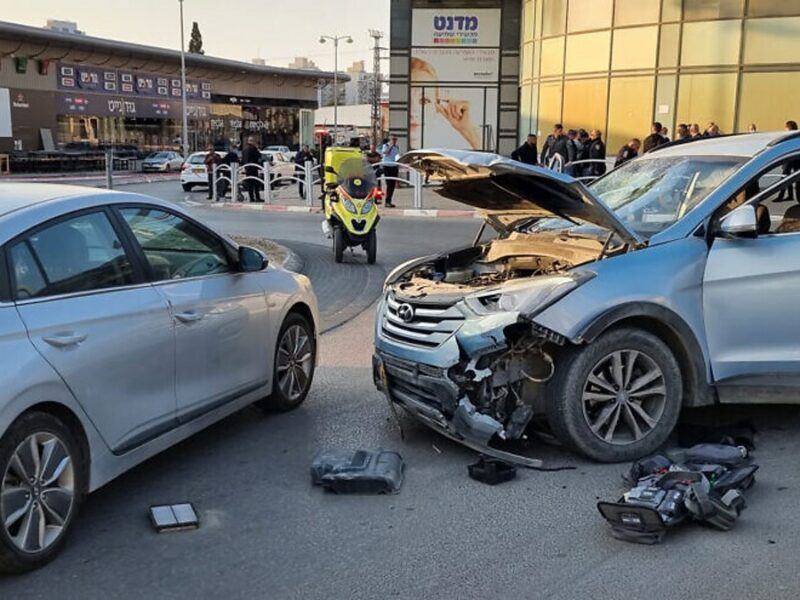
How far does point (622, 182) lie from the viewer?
6.31 metres

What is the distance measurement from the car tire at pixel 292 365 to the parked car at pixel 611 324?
29.8 inches

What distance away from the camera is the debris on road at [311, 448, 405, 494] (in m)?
4.55

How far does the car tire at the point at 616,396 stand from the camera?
4.70 metres

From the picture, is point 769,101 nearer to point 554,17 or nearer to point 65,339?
point 554,17

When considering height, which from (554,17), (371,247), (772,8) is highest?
(554,17)

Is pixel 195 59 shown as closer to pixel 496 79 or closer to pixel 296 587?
pixel 496 79

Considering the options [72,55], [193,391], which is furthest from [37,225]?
[72,55]

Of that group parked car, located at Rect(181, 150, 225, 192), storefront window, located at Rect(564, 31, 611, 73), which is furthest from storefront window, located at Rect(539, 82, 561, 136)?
parked car, located at Rect(181, 150, 225, 192)

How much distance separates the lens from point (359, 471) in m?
4.64

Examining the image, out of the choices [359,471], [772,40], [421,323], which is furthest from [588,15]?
[359,471]

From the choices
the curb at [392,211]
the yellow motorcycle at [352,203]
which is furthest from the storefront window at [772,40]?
the yellow motorcycle at [352,203]

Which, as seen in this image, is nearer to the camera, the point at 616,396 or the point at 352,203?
the point at 616,396

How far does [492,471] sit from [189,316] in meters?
1.88

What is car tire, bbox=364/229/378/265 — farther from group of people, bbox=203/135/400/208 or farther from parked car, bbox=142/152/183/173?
parked car, bbox=142/152/183/173
